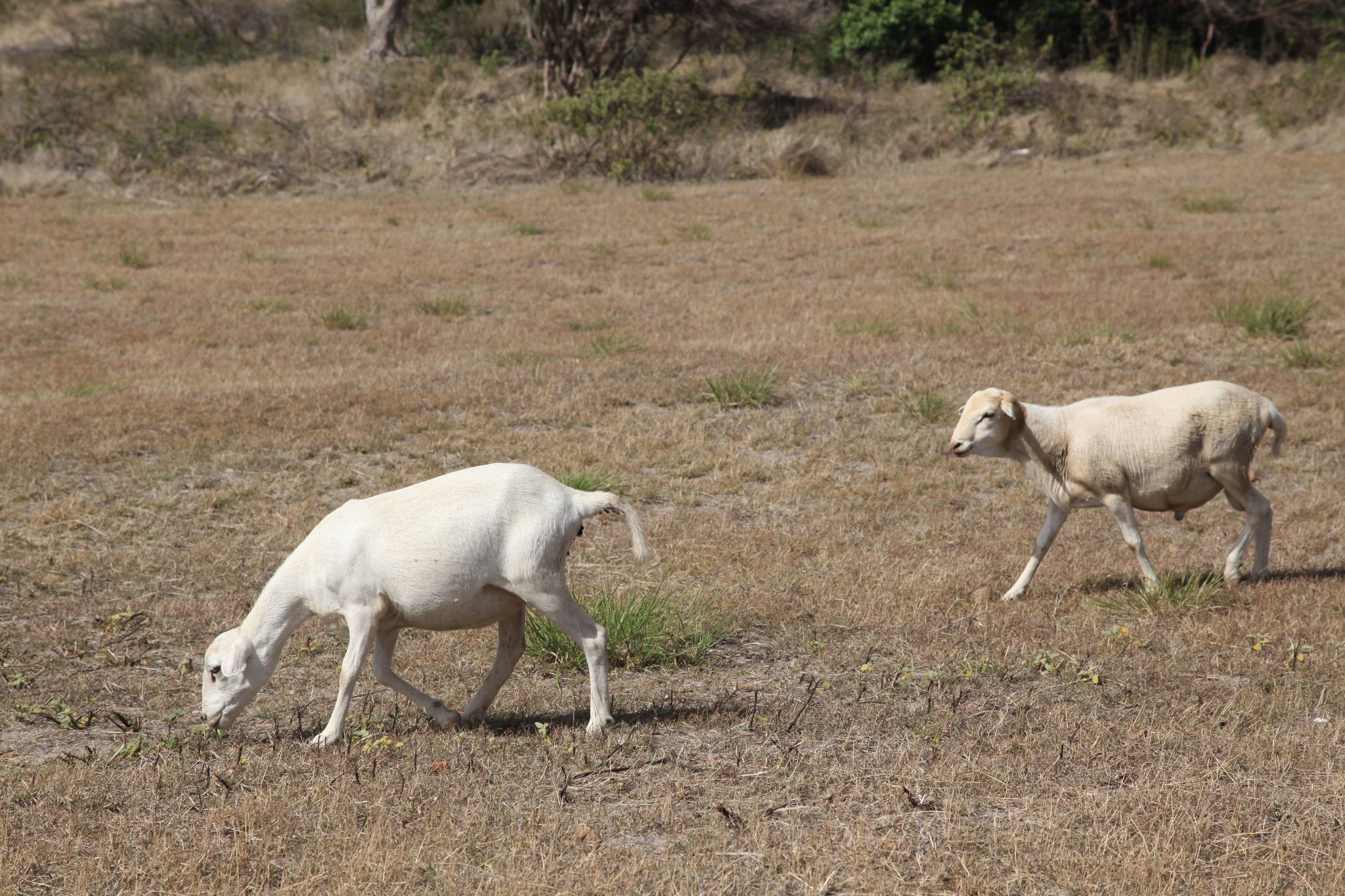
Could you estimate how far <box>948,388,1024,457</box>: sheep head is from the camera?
6.51 meters

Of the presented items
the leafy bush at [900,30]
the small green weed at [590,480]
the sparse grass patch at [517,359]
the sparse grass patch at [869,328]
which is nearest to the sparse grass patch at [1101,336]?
the sparse grass patch at [869,328]

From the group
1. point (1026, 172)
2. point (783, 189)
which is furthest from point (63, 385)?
point (1026, 172)

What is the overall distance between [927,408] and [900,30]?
84.8 ft

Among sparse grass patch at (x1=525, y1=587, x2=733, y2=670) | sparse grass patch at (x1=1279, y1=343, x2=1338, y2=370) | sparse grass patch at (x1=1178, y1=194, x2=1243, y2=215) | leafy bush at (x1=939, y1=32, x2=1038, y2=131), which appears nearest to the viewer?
sparse grass patch at (x1=525, y1=587, x2=733, y2=670)

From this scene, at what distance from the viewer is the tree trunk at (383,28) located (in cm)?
3359

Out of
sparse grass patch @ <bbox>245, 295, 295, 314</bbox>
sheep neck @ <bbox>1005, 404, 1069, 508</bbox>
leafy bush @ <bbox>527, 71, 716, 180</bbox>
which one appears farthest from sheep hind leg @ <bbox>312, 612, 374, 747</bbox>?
leafy bush @ <bbox>527, 71, 716, 180</bbox>

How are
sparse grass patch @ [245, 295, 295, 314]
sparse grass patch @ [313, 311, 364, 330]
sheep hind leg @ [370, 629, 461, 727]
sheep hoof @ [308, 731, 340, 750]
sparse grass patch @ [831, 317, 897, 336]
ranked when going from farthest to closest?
sparse grass patch @ [245, 295, 295, 314] < sparse grass patch @ [313, 311, 364, 330] < sparse grass patch @ [831, 317, 897, 336] < sheep hind leg @ [370, 629, 461, 727] < sheep hoof @ [308, 731, 340, 750]

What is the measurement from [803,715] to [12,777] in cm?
301

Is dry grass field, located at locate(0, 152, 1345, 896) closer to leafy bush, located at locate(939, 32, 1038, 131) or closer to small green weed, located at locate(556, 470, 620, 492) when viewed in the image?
small green weed, located at locate(556, 470, 620, 492)

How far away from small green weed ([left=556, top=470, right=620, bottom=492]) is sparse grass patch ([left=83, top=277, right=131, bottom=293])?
9.62 m

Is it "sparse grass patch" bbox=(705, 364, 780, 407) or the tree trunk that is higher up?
the tree trunk

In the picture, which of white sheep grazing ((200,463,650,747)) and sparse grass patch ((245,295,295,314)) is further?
sparse grass patch ((245,295,295,314))

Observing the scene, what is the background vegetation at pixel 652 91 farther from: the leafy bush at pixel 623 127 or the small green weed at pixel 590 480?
the small green weed at pixel 590 480

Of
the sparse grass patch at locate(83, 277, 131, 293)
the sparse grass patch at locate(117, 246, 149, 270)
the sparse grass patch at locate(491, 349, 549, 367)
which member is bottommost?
the sparse grass patch at locate(117, 246, 149, 270)
